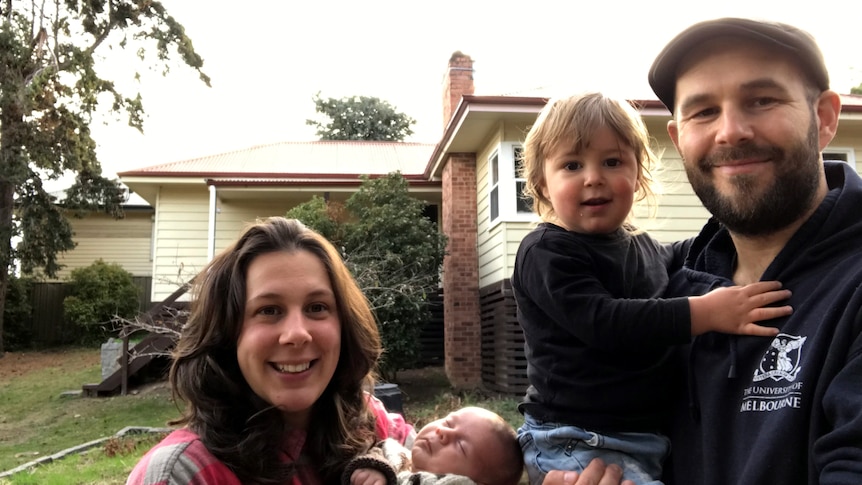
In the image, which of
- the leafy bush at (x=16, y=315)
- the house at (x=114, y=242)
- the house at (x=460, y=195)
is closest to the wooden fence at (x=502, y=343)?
the house at (x=460, y=195)

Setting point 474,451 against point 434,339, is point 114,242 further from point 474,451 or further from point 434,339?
point 474,451

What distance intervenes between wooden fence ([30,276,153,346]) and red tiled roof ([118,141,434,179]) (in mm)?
6439

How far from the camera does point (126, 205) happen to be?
24609mm

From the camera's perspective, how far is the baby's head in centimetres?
223

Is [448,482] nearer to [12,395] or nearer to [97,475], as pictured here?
[97,475]

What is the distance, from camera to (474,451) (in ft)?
7.32

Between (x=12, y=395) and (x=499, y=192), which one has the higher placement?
(x=499, y=192)

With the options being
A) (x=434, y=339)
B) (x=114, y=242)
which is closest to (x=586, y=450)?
(x=434, y=339)

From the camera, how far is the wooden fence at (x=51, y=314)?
20047 mm

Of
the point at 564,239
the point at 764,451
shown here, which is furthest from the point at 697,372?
the point at 564,239

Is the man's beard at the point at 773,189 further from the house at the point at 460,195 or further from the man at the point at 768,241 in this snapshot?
the house at the point at 460,195

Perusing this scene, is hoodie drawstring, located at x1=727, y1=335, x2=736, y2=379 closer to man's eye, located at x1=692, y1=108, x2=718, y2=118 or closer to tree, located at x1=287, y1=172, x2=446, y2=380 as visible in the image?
man's eye, located at x1=692, y1=108, x2=718, y2=118

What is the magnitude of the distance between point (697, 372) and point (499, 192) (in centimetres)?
953

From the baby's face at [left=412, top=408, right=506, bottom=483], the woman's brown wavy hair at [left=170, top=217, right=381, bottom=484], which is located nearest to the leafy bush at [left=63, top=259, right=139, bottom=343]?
the woman's brown wavy hair at [left=170, top=217, right=381, bottom=484]
